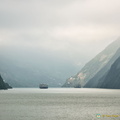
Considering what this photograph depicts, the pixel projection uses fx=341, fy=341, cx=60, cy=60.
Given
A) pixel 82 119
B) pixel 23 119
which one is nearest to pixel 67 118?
pixel 82 119

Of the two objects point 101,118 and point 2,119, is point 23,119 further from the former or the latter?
point 101,118

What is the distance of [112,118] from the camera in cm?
9088

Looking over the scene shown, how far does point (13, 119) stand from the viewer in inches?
3521

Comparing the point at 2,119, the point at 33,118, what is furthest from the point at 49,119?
the point at 2,119

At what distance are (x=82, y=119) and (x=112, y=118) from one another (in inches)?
316

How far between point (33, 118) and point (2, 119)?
867 centimetres

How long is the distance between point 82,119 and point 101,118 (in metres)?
5.12

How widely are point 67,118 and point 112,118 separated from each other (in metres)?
12.1

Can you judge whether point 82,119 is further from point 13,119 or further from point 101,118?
point 13,119

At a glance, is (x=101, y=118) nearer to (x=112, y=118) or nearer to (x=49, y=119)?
(x=112, y=118)

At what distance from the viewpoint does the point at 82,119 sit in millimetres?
90688

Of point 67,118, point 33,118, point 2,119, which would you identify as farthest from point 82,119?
point 2,119

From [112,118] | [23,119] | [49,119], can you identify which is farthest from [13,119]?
[112,118]

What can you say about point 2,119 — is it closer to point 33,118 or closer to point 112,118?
point 33,118
